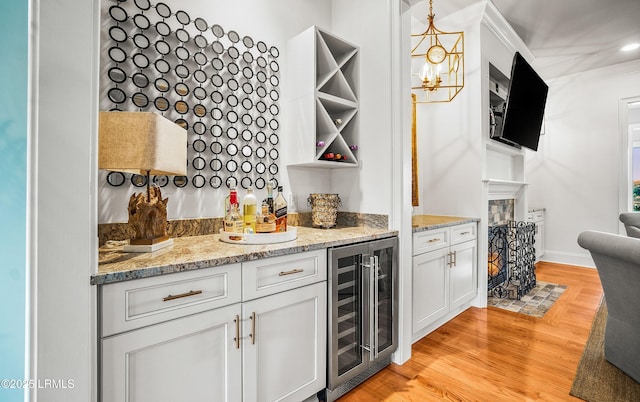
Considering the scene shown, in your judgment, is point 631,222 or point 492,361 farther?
point 631,222

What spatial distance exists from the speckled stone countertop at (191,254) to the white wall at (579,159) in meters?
4.59

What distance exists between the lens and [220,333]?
1226mm

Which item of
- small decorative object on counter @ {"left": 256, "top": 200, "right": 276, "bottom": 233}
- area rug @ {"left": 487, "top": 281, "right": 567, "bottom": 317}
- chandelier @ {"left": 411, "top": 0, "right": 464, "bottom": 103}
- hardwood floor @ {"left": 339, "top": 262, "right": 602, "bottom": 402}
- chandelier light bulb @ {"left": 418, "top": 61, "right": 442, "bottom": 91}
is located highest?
chandelier @ {"left": 411, "top": 0, "right": 464, "bottom": 103}

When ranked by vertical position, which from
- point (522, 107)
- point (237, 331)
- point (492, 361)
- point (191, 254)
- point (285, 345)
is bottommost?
point (492, 361)

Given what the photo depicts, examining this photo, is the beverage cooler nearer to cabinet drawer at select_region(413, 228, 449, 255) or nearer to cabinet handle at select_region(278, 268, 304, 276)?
cabinet handle at select_region(278, 268, 304, 276)

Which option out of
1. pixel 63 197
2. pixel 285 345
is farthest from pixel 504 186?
pixel 63 197

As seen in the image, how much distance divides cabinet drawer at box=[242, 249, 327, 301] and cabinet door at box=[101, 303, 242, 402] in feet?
0.37

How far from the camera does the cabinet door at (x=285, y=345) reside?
1.32 meters

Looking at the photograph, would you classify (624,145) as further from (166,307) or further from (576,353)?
(166,307)

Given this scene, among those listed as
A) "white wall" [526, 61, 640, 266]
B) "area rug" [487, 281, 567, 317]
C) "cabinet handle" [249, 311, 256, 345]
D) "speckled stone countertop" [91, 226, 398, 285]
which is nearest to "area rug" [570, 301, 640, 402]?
"area rug" [487, 281, 567, 317]

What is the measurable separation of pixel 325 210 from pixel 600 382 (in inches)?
73.6

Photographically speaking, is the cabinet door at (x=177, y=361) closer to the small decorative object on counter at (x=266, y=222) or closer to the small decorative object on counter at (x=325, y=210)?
the small decorative object on counter at (x=266, y=222)

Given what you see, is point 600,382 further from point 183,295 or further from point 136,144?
point 136,144

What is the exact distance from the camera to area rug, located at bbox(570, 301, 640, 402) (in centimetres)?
168
